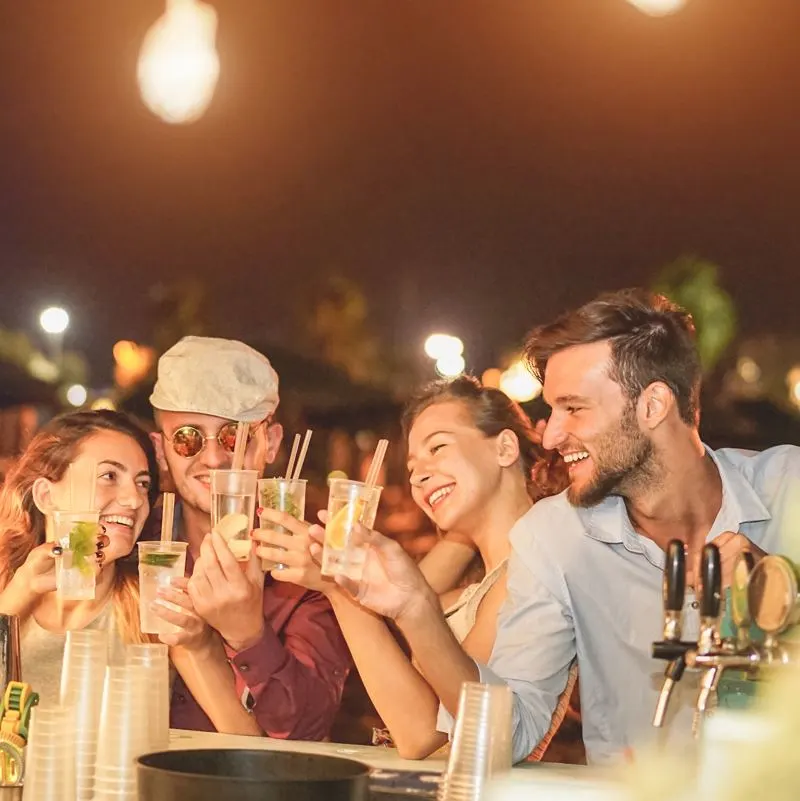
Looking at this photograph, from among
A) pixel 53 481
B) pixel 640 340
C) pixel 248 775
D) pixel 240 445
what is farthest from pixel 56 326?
pixel 248 775

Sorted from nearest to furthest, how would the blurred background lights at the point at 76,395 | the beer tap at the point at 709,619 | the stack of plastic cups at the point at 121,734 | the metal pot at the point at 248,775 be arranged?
the metal pot at the point at 248,775 < the beer tap at the point at 709,619 < the stack of plastic cups at the point at 121,734 < the blurred background lights at the point at 76,395

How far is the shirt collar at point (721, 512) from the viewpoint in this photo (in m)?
3.06

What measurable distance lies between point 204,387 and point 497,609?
1.13 metres

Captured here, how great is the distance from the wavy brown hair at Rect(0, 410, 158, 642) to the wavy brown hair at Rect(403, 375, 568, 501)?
34.1 inches

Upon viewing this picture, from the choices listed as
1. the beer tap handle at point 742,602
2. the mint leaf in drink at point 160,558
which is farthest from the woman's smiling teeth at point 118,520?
the beer tap handle at point 742,602

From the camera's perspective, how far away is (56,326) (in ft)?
13.6

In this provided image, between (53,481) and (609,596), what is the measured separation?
5.74ft

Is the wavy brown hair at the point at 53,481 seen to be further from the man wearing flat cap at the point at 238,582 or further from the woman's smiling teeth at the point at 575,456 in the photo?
the woman's smiling teeth at the point at 575,456

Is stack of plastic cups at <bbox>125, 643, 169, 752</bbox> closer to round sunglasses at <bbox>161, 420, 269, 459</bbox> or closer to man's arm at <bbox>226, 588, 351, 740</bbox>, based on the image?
man's arm at <bbox>226, 588, 351, 740</bbox>

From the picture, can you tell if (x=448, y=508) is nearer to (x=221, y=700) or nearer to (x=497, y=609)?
(x=497, y=609)

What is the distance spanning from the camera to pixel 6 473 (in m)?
3.99

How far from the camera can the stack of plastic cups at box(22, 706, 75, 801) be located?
2.09 m

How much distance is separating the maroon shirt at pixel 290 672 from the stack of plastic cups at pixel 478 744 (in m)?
1.55

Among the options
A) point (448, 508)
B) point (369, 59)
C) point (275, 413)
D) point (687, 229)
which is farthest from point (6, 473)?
point (687, 229)
